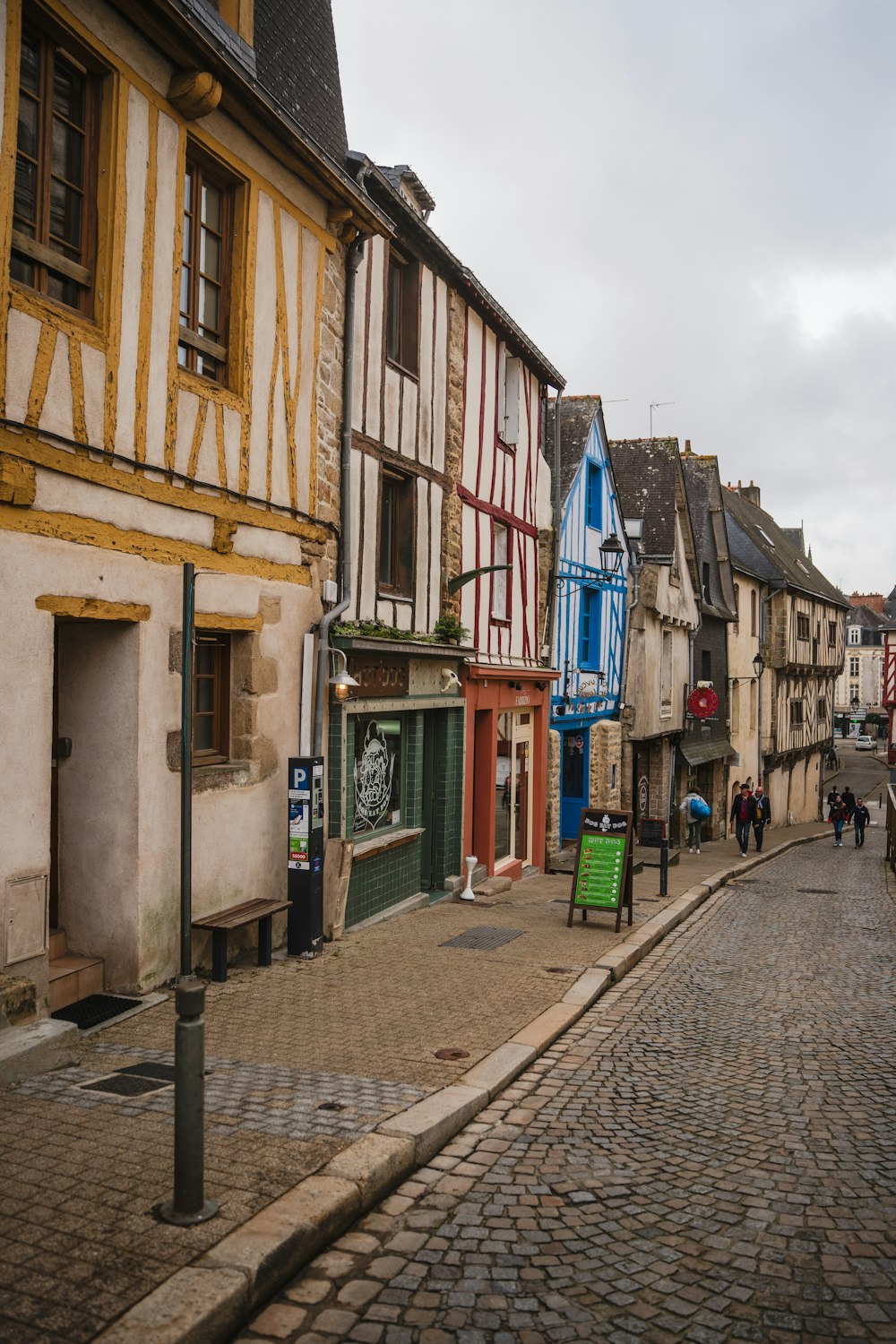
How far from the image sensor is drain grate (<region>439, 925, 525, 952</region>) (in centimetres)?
939

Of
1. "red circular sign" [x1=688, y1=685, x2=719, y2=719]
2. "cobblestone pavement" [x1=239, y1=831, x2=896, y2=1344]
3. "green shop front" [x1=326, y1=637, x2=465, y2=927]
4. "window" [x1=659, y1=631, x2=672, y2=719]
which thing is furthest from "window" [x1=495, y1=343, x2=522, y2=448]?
"red circular sign" [x1=688, y1=685, x2=719, y2=719]

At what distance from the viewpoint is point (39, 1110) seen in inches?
186

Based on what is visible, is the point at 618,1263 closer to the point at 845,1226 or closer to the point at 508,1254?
the point at 508,1254

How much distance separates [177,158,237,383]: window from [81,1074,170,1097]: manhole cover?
15.1ft

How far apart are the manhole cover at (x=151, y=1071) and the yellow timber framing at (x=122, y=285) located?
10.5 ft

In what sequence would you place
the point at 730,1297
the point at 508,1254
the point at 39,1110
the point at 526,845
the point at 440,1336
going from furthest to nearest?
the point at 526,845
the point at 39,1110
the point at 508,1254
the point at 730,1297
the point at 440,1336

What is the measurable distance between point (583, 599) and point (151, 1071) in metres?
14.8

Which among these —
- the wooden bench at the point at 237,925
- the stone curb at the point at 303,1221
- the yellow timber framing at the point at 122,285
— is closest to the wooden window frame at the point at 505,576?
the yellow timber framing at the point at 122,285

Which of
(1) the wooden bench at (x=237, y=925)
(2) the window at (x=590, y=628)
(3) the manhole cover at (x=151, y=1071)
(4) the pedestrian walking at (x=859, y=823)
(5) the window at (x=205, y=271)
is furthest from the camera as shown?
(4) the pedestrian walking at (x=859, y=823)

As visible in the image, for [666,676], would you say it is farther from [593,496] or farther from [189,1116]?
[189,1116]

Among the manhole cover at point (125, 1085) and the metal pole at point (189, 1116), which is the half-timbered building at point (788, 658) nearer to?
the manhole cover at point (125, 1085)

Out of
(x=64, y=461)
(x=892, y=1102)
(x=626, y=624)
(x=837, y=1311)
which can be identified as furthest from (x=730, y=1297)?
(x=626, y=624)

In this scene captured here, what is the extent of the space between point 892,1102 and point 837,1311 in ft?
7.90

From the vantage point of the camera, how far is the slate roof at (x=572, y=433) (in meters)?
18.2
